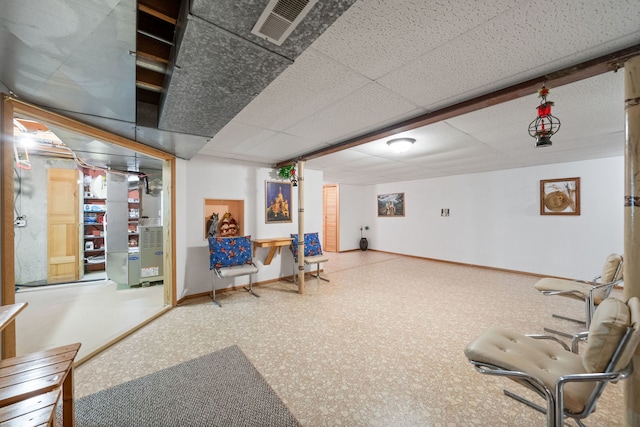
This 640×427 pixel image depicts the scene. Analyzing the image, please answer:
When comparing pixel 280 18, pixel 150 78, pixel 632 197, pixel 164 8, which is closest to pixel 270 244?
pixel 150 78

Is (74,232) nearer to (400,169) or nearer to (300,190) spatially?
(300,190)

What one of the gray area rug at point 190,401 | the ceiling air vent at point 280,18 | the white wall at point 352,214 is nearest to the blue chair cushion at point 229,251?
the gray area rug at point 190,401

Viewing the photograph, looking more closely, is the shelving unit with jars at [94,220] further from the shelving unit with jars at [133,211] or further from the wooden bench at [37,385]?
the wooden bench at [37,385]

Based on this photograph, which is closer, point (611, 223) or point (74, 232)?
point (611, 223)

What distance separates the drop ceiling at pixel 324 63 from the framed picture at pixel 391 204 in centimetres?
449

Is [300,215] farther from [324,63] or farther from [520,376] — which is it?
[520,376]

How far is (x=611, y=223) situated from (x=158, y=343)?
6.96 meters

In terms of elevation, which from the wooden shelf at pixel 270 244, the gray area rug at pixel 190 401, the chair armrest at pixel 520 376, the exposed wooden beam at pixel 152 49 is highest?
the exposed wooden beam at pixel 152 49

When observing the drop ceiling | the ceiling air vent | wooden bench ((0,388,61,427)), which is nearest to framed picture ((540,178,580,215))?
the drop ceiling

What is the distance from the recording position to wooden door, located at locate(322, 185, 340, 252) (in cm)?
754

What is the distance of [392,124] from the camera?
98.9 inches

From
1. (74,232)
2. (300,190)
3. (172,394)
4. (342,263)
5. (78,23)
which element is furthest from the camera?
(342,263)

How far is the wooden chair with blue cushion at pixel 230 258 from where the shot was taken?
352cm

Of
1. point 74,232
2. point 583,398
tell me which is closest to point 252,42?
point 583,398
